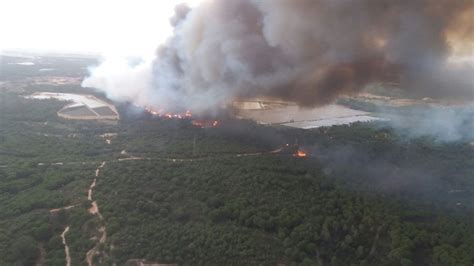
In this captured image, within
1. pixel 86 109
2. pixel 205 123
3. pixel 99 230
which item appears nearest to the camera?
pixel 99 230

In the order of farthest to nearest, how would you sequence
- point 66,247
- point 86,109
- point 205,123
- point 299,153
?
point 86,109 → point 205,123 → point 299,153 → point 66,247

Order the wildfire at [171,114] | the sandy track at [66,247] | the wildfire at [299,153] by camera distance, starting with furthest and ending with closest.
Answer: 1. the wildfire at [171,114]
2. the wildfire at [299,153]
3. the sandy track at [66,247]

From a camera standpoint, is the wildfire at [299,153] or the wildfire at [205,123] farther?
the wildfire at [205,123]

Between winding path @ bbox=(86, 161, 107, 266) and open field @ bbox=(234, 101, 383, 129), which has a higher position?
open field @ bbox=(234, 101, 383, 129)

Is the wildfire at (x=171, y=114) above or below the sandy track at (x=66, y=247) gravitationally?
above

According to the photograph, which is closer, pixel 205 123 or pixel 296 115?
pixel 205 123

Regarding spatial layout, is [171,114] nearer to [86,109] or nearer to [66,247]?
[86,109]

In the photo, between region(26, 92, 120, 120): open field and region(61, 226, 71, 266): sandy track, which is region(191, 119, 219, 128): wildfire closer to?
region(26, 92, 120, 120): open field

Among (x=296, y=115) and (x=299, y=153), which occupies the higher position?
(x=296, y=115)

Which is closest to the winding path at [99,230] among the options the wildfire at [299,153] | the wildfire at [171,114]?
the wildfire at [299,153]

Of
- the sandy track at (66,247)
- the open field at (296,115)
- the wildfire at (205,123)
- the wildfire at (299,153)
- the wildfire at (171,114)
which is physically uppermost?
the open field at (296,115)

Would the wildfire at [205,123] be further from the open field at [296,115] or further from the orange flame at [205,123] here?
the open field at [296,115]

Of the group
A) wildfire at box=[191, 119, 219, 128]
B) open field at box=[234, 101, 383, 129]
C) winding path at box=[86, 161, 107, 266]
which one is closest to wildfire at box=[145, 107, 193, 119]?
wildfire at box=[191, 119, 219, 128]

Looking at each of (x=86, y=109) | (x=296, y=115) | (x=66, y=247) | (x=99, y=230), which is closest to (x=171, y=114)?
(x=86, y=109)
